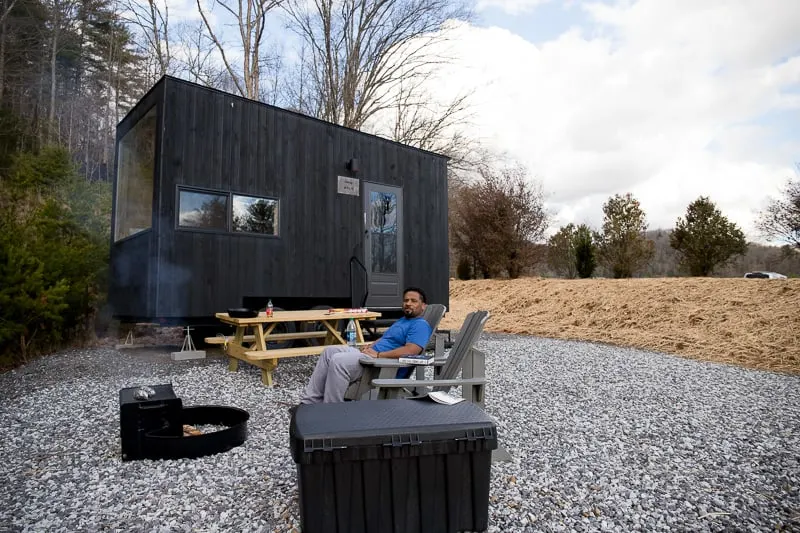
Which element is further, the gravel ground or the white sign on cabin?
the white sign on cabin

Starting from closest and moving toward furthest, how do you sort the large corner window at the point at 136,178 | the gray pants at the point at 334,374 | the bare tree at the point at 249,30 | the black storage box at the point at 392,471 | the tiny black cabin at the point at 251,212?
the black storage box at the point at 392,471, the gray pants at the point at 334,374, the tiny black cabin at the point at 251,212, the large corner window at the point at 136,178, the bare tree at the point at 249,30

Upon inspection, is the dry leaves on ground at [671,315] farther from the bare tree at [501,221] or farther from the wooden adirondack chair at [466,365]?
the wooden adirondack chair at [466,365]

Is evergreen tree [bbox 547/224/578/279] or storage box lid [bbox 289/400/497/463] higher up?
evergreen tree [bbox 547/224/578/279]

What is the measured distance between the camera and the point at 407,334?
3.46 metres

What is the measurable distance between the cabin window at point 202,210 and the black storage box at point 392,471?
4.11m

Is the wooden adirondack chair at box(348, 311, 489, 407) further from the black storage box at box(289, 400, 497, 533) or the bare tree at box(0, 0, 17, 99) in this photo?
the bare tree at box(0, 0, 17, 99)

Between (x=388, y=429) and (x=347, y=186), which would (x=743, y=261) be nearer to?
(x=347, y=186)

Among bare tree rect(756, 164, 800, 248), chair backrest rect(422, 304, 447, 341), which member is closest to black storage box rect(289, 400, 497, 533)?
chair backrest rect(422, 304, 447, 341)

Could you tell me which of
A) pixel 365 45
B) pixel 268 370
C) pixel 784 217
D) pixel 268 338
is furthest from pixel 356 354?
pixel 784 217

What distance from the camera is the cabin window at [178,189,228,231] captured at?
5.43 metres

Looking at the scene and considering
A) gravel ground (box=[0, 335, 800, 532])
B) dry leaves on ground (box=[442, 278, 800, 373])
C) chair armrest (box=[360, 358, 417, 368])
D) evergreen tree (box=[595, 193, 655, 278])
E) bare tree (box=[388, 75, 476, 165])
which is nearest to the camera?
gravel ground (box=[0, 335, 800, 532])

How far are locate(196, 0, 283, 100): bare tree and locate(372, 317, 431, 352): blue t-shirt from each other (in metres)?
11.3

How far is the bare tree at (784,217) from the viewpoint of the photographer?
526 inches

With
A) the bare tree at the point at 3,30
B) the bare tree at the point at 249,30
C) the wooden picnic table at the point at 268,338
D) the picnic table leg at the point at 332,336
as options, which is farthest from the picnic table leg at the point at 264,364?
the bare tree at the point at 3,30
